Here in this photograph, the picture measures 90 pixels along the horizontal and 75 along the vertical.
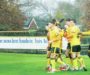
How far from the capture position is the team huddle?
1683 cm

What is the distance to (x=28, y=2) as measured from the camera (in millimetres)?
70500

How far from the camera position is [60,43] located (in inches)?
→ 670

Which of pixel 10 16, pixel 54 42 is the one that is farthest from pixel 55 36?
pixel 10 16

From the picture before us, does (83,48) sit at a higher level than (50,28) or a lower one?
lower

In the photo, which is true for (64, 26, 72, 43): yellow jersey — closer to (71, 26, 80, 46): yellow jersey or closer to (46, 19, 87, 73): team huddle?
(46, 19, 87, 73): team huddle

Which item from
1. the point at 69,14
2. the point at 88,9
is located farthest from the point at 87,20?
the point at 69,14

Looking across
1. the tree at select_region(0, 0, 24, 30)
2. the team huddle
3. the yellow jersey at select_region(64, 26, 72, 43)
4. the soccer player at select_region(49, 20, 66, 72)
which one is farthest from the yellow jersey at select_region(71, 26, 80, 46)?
the tree at select_region(0, 0, 24, 30)

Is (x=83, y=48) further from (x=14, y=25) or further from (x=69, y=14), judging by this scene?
(x=69, y=14)

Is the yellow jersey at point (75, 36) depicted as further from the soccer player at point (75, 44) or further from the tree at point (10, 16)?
the tree at point (10, 16)

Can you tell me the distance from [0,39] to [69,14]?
6489 cm

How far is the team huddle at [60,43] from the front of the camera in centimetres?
1683

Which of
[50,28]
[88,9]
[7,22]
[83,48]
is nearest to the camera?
[50,28]

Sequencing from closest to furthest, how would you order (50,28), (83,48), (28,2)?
(50,28) < (83,48) < (28,2)

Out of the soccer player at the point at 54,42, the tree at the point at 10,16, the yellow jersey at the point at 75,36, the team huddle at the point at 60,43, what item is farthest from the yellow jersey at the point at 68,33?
the tree at the point at 10,16
